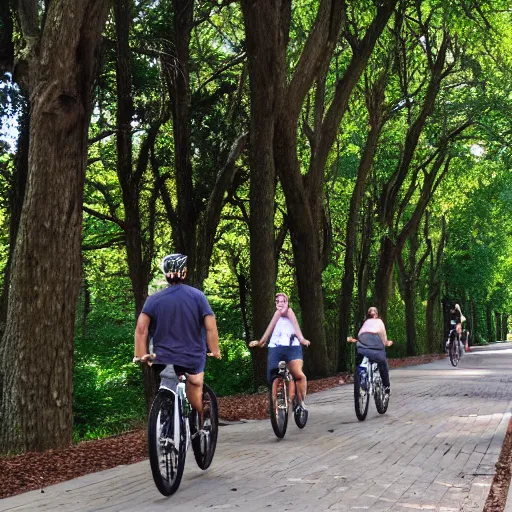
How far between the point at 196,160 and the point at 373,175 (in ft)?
32.6

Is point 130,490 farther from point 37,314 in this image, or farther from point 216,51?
point 216,51

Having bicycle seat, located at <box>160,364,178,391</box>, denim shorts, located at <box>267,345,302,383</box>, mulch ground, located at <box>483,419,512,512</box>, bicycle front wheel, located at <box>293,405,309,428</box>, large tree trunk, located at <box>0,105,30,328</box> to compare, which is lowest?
mulch ground, located at <box>483,419,512,512</box>

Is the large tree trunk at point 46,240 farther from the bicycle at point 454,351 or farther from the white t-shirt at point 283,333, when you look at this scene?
the bicycle at point 454,351

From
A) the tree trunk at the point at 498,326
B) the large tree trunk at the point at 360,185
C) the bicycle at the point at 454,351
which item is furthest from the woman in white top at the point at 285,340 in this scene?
the tree trunk at the point at 498,326

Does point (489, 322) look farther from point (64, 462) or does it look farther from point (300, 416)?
point (64, 462)

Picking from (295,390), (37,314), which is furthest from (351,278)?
(37,314)

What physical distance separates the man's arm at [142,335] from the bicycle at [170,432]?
237 millimetres

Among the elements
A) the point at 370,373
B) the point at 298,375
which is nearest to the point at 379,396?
the point at 370,373

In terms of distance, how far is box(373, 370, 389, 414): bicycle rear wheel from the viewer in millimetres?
13500

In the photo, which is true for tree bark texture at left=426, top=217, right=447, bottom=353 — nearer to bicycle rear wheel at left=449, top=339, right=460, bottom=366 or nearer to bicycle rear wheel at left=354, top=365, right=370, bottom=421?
bicycle rear wheel at left=449, top=339, right=460, bottom=366

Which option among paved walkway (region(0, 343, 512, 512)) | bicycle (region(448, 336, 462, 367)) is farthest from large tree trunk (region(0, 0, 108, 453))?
bicycle (region(448, 336, 462, 367))

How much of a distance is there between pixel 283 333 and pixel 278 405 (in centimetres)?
105

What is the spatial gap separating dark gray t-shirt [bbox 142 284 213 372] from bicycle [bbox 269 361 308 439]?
3105 mm

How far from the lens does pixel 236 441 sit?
1055 centimetres
